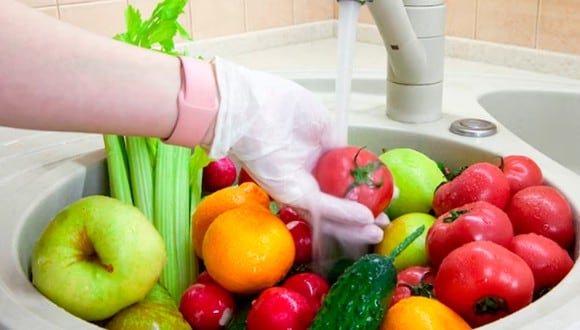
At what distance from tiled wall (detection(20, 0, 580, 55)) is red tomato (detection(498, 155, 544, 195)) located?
52cm

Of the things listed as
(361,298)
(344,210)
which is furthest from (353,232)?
(361,298)

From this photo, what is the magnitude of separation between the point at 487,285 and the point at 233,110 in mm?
246

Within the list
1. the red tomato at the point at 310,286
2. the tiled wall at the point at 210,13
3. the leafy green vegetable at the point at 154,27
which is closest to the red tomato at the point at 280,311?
the red tomato at the point at 310,286

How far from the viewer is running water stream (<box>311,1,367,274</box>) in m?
0.67

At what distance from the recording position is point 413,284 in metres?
0.61

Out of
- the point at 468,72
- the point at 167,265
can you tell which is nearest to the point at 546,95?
the point at 468,72

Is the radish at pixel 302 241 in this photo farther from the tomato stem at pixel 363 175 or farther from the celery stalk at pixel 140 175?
the celery stalk at pixel 140 175

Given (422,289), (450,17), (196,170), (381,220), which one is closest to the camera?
(422,289)

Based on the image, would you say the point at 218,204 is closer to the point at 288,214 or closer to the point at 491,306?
the point at 288,214

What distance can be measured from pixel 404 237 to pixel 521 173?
14 cm

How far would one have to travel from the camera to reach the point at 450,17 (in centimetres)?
134

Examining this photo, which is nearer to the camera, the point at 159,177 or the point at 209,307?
the point at 209,307

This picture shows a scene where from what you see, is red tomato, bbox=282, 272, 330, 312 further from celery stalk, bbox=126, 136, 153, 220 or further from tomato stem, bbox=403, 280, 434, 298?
celery stalk, bbox=126, 136, 153, 220

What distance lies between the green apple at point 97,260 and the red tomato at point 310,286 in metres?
0.12
